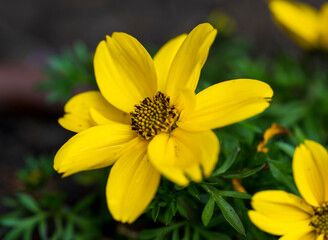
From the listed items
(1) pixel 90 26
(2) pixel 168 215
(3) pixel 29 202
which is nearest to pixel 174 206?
(2) pixel 168 215

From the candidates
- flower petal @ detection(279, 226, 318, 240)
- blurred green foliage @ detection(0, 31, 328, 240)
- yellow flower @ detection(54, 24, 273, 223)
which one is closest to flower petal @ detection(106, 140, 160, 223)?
yellow flower @ detection(54, 24, 273, 223)

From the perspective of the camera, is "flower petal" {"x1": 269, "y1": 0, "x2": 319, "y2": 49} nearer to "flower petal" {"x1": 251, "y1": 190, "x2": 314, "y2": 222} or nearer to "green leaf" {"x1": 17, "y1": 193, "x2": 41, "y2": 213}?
"flower petal" {"x1": 251, "y1": 190, "x2": 314, "y2": 222}

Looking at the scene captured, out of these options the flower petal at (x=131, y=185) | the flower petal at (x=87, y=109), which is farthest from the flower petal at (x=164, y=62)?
the flower petal at (x=131, y=185)

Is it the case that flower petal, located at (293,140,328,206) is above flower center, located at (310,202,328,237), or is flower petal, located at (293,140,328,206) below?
above

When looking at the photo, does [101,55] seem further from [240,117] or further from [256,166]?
[256,166]

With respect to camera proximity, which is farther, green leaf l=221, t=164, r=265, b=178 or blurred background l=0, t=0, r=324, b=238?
blurred background l=0, t=0, r=324, b=238

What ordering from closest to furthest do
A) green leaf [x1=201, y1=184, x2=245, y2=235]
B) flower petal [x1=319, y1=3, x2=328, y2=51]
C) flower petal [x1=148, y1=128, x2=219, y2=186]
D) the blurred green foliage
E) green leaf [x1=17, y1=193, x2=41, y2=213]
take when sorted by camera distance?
1. flower petal [x1=148, y1=128, x2=219, y2=186]
2. green leaf [x1=201, y1=184, x2=245, y2=235]
3. the blurred green foliage
4. green leaf [x1=17, y1=193, x2=41, y2=213]
5. flower petal [x1=319, y1=3, x2=328, y2=51]

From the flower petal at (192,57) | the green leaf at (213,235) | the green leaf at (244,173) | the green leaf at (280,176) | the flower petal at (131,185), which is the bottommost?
the green leaf at (213,235)

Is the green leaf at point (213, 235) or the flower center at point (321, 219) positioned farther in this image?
the green leaf at point (213, 235)

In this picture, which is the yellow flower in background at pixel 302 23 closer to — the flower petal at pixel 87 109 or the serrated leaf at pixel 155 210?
the flower petal at pixel 87 109
